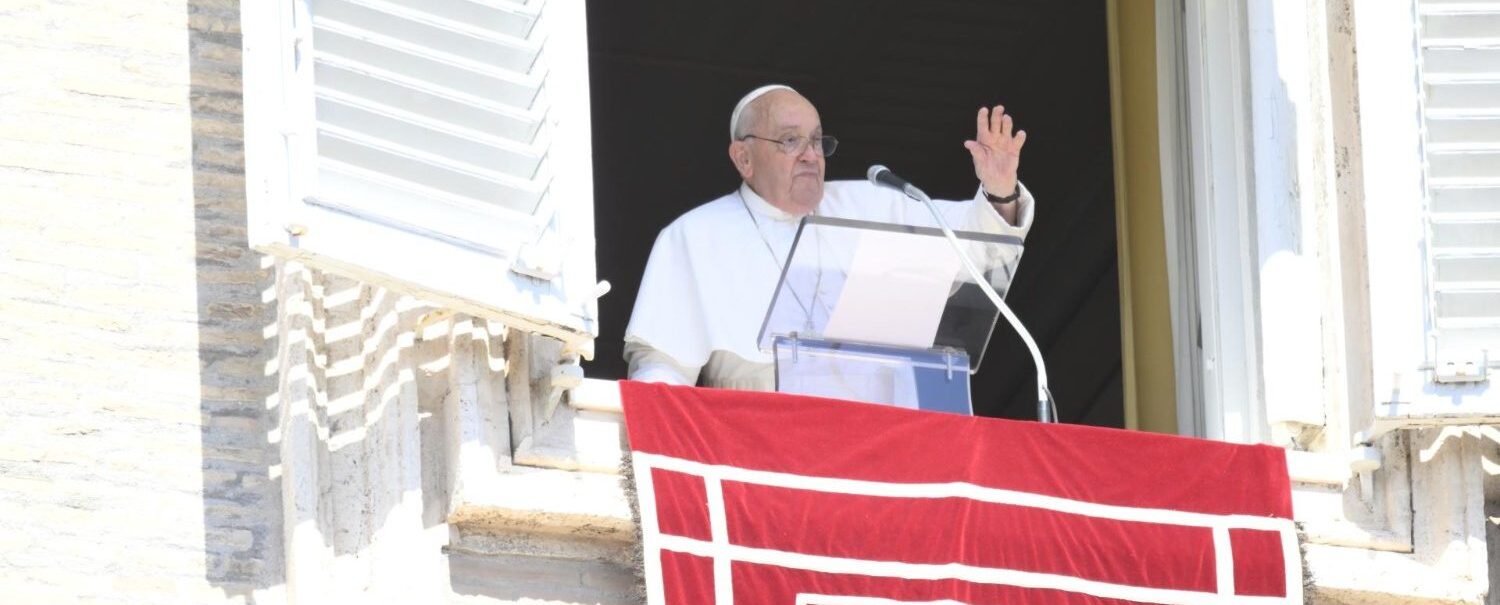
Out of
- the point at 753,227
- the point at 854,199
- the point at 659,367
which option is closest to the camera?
the point at 659,367

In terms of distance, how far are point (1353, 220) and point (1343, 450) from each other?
50 centimetres

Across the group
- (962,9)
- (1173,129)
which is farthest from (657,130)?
(1173,129)

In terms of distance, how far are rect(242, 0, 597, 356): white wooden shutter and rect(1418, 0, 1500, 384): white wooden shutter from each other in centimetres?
174

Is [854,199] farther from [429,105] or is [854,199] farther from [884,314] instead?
[429,105]

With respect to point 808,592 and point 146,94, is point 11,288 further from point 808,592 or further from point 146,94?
point 808,592

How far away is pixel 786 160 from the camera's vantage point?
755 cm

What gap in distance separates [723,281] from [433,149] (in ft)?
5.11

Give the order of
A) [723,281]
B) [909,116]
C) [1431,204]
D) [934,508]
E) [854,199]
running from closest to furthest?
[934,508], [1431,204], [723,281], [854,199], [909,116]

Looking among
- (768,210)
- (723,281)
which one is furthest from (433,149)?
(768,210)

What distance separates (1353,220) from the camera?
6.69m

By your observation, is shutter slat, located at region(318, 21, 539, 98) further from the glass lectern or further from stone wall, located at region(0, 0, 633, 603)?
the glass lectern

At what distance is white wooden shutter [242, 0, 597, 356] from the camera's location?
18.1 feet

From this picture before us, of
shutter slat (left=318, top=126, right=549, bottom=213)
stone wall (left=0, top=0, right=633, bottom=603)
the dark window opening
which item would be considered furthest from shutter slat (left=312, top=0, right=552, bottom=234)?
the dark window opening

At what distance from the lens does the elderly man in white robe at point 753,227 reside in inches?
277
